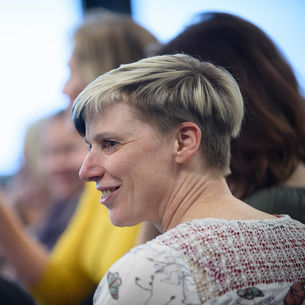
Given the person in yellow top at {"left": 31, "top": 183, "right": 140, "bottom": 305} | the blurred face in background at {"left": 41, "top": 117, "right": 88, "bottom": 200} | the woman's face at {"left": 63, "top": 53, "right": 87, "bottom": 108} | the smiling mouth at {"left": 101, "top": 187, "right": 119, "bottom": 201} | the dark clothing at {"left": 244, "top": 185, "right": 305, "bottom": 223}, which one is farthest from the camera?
the blurred face in background at {"left": 41, "top": 117, "right": 88, "bottom": 200}

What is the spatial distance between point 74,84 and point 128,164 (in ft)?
1.66

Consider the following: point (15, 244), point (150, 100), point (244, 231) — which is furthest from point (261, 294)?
point (15, 244)

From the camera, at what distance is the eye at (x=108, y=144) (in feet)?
2.43

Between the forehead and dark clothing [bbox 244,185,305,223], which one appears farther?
dark clothing [bbox 244,185,305,223]

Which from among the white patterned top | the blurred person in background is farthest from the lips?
the blurred person in background

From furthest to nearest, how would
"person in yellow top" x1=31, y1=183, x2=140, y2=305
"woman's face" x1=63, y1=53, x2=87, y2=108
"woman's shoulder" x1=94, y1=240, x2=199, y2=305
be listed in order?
"person in yellow top" x1=31, y1=183, x2=140, y2=305 → "woman's face" x1=63, y1=53, x2=87, y2=108 → "woman's shoulder" x1=94, y1=240, x2=199, y2=305

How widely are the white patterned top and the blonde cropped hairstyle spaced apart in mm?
127

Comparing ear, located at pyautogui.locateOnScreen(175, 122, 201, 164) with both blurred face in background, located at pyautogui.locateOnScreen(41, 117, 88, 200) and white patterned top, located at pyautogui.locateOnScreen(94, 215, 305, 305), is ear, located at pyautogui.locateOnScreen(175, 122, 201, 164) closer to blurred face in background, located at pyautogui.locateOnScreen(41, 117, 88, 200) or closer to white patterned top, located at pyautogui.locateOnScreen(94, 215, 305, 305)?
white patterned top, located at pyautogui.locateOnScreen(94, 215, 305, 305)

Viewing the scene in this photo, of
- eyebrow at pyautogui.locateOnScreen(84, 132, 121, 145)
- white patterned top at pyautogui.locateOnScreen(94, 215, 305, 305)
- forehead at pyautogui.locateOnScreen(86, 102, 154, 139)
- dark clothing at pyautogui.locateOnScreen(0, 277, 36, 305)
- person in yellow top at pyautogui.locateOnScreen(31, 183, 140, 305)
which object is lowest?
person in yellow top at pyautogui.locateOnScreen(31, 183, 140, 305)

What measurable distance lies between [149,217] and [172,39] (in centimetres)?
41

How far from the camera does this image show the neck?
2.48 feet

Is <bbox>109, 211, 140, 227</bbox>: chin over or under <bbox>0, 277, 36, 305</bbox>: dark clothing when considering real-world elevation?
over

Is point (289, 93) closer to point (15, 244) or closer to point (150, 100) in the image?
point (150, 100)

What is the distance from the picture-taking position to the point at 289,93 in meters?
1.03
